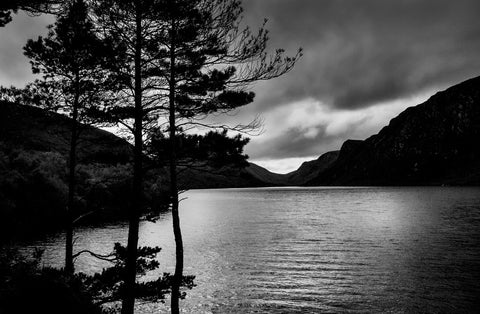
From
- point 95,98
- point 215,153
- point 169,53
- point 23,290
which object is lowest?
point 23,290

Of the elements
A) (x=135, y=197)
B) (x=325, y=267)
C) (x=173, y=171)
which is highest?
(x=173, y=171)

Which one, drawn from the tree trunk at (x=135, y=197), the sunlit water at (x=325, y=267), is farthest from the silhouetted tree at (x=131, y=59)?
the sunlit water at (x=325, y=267)

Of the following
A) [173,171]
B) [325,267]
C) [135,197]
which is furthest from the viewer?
[325,267]

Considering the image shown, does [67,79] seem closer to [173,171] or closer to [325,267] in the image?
[173,171]

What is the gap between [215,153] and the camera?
17.1 m

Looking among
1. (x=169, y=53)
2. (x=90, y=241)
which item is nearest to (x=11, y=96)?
(x=169, y=53)

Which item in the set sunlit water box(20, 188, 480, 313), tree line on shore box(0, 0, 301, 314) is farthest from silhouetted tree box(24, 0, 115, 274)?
sunlit water box(20, 188, 480, 313)

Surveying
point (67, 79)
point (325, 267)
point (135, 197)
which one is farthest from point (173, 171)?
point (325, 267)

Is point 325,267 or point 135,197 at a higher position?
point 135,197

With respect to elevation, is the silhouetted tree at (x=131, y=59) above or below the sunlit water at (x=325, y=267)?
above

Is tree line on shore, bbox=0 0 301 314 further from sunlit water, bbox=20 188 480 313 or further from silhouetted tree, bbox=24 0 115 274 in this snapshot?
sunlit water, bbox=20 188 480 313

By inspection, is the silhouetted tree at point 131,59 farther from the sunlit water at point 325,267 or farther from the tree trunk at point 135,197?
the sunlit water at point 325,267

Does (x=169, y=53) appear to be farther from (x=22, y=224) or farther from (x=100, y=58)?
(x=22, y=224)

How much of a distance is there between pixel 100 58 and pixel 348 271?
84.9 ft
